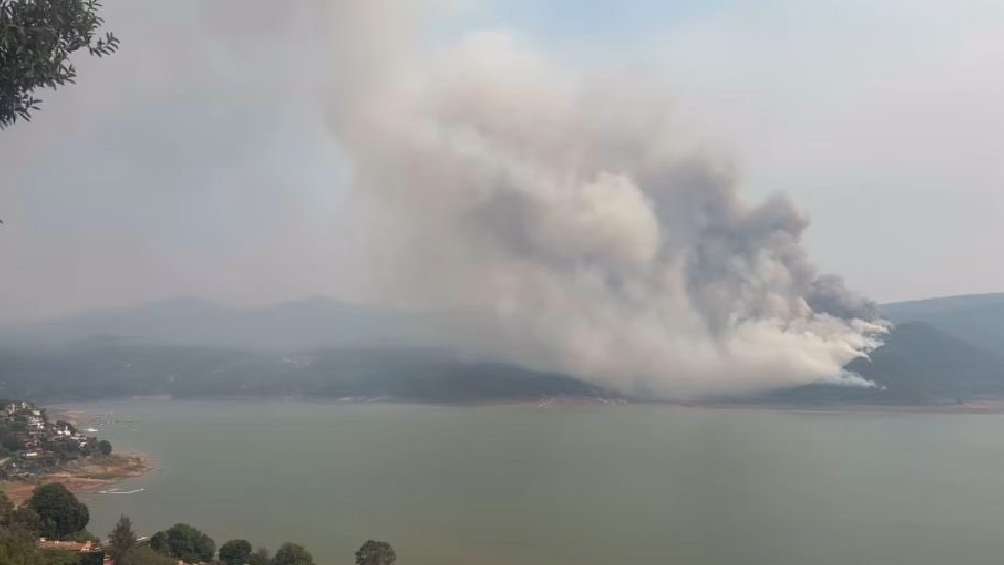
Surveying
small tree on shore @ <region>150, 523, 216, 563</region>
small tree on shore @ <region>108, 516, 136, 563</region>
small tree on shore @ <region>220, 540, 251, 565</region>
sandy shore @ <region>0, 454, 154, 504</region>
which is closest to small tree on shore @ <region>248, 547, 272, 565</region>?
small tree on shore @ <region>220, 540, 251, 565</region>

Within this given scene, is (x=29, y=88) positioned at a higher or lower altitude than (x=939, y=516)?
higher

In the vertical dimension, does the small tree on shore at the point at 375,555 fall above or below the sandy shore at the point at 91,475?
below

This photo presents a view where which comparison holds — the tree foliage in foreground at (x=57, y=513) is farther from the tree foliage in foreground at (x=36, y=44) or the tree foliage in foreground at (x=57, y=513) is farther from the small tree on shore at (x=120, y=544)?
the tree foliage in foreground at (x=36, y=44)

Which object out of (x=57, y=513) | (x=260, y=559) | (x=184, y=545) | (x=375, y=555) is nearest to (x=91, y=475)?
A: (x=57, y=513)

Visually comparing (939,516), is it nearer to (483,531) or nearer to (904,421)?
(483,531)

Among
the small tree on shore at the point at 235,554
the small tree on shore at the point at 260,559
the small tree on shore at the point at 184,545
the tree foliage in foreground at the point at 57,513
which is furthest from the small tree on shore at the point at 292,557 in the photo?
the tree foliage in foreground at the point at 57,513

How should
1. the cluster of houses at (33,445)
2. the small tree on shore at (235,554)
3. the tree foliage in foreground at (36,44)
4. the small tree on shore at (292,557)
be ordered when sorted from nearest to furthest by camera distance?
the tree foliage in foreground at (36,44), the small tree on shore at (292,557), the small tree on shore at (235,554), the cluster of houses at (33,445)

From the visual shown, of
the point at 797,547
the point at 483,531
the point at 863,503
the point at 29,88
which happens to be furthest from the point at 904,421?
the point at 29,88
